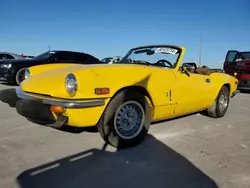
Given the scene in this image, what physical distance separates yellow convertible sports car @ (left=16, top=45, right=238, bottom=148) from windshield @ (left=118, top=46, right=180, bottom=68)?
12 millimetres

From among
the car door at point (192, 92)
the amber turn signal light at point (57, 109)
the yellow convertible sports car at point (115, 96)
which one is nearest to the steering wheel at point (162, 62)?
the yellow convertible sports car at point (115, 96)

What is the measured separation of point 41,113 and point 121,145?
982 mm

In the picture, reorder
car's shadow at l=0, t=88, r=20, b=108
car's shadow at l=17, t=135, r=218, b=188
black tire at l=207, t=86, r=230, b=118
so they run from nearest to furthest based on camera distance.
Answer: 1. car's shadow at l=17, t=135, r=218, b=188
2. car's shadow at l=0, t=88, r=20, b=108
3. black tire at l=207, t=86, r=230, b=118

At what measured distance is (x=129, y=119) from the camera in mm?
3098

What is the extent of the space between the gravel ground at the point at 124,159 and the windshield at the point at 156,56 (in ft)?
3.33

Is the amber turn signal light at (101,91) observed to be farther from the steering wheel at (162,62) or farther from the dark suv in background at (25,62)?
the dark suv in background at (25,62)

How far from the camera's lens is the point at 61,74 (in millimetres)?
2996

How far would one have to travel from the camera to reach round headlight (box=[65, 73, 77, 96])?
2.65m

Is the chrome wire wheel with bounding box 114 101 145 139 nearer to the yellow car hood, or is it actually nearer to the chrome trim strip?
the chrome trim strip

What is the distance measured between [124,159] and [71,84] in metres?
0.98

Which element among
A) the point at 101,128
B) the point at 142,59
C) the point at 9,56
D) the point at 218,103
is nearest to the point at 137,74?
the point at 101,128

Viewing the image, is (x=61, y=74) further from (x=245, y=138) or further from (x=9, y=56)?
(x=9, y=56)

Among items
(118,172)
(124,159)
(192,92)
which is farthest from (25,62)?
(118,172)

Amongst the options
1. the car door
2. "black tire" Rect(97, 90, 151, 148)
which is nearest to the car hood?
"black tire" Rect(97, 90, 151, 148)
